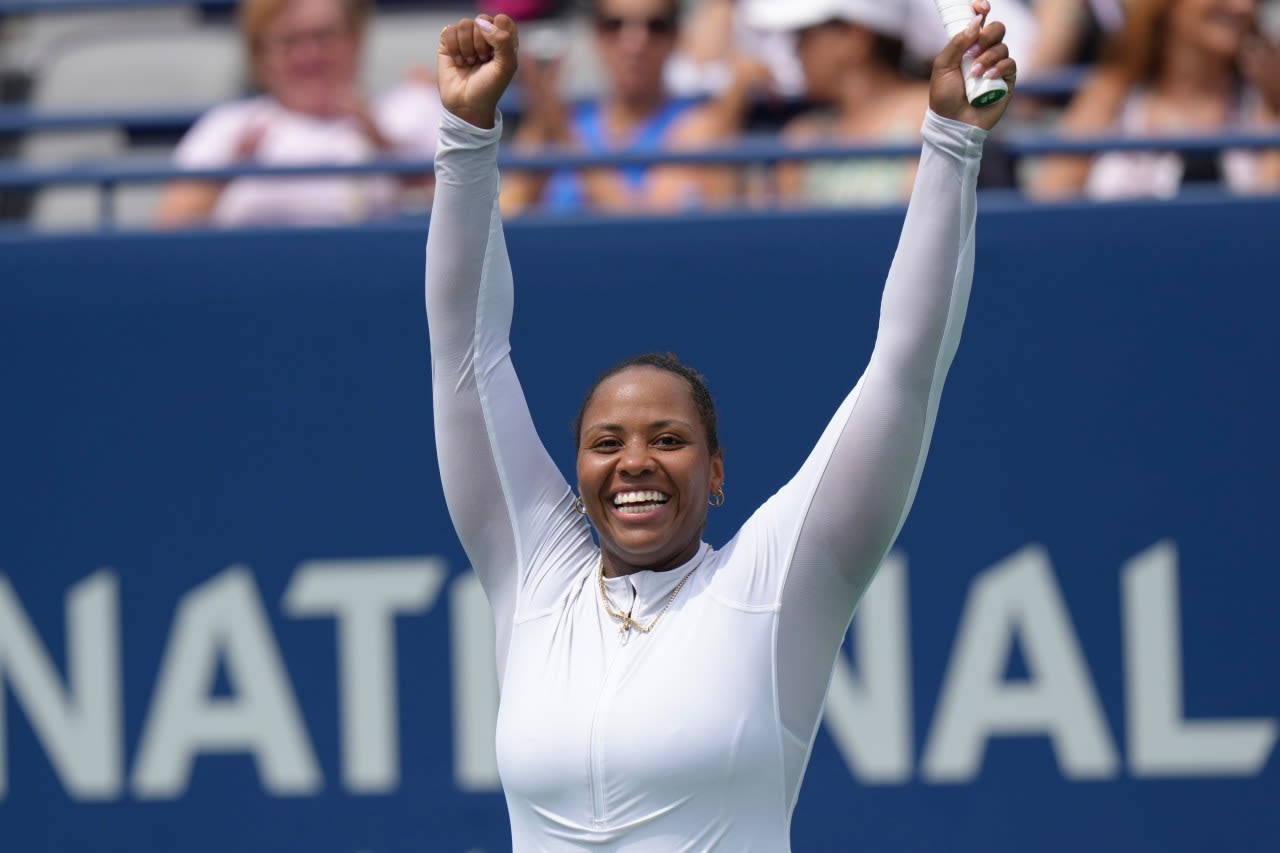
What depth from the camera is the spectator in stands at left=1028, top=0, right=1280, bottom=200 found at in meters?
4.48

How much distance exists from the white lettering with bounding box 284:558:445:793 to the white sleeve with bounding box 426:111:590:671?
1629 millimetres

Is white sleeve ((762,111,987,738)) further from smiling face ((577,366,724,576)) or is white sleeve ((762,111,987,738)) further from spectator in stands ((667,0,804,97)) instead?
spectator in stands ((667,0,804,97))

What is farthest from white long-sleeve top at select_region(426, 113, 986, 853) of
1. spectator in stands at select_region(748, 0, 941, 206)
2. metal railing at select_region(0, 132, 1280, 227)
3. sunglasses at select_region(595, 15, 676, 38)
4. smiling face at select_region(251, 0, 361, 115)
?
smiling face at select_region(251, 0, 361, 115)

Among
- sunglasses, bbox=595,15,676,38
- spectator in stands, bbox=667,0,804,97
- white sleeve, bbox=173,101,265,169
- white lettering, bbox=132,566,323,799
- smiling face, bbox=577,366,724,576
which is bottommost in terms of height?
white lettering, bbox=132,566,323,799

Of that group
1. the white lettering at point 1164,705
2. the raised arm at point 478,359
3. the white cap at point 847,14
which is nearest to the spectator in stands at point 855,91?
the white cap at point 847,14

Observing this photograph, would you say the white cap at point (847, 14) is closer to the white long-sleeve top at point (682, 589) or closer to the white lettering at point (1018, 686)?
the white lettering at point (1018, 686)

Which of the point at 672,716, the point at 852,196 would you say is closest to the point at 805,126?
the point at 852,196

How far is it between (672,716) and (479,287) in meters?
0.67

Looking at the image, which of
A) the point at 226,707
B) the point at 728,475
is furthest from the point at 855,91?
the point at 226,707

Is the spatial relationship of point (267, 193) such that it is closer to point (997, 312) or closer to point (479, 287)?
point (997, 312)

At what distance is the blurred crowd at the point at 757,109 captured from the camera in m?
4.53

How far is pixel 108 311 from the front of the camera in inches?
173

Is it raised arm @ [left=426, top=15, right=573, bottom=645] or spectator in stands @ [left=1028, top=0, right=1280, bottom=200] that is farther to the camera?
spectator in stands @ [left=1028, top=0, right=1280, bottom=200]

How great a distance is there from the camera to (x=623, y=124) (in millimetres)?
4879
